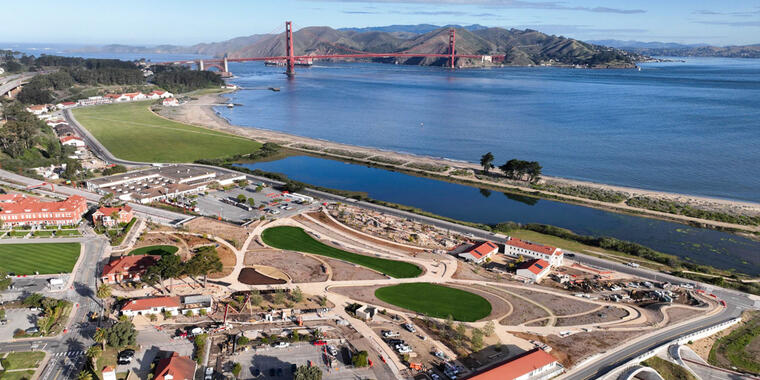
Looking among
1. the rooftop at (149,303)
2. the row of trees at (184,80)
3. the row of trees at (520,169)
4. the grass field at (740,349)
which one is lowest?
the grass field at (740,349)

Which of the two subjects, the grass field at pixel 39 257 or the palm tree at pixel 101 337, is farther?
the grass field at pixel 39 257

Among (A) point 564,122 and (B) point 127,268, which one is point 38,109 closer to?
(B) point 127,268

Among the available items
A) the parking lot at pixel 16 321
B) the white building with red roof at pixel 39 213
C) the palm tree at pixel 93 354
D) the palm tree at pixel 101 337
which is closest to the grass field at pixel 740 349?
the palm tree at pixel 93 354

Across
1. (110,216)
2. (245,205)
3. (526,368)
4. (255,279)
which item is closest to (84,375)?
(255,279)

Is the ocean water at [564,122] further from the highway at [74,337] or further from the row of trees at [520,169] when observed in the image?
the highway at [74,337]

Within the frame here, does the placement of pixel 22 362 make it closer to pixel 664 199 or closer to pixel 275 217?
pixel 275 217

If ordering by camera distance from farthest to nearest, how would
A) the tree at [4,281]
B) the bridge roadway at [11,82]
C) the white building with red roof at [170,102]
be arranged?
1. the white building with red roof at [170,102]
2. the bridge roadway at [11,82]
3. the tree at [4,281]

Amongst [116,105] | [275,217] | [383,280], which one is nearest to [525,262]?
[383,280]
